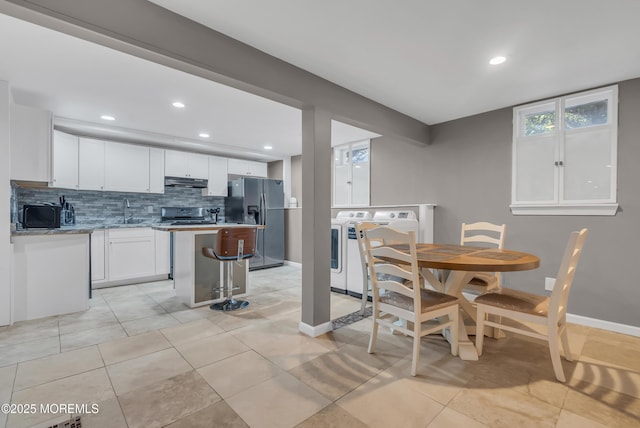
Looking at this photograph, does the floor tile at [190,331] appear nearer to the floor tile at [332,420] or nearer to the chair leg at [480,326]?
the floor tile at [332,420]

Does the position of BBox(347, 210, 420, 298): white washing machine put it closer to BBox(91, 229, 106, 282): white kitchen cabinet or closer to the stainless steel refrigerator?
the stainless steel refrigerator

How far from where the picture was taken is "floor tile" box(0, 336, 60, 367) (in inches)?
85.6

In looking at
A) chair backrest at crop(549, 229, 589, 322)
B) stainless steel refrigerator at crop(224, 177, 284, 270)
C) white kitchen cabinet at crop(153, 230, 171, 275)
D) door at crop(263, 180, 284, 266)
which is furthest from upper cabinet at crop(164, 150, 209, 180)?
chair backrest at crop(549, 229, 589, 322)

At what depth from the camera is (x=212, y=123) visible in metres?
4.13

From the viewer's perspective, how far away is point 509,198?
11.4 ft

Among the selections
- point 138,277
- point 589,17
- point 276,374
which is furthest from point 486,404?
point 138,277

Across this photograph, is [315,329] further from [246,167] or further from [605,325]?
[246,167]

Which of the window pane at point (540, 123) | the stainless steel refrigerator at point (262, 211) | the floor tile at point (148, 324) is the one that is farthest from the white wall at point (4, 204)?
the window pane at point (540, 123)

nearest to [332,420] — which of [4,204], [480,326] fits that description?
[480,326]

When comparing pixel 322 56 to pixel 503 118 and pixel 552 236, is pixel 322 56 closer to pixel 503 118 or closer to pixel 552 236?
pixel 503 118

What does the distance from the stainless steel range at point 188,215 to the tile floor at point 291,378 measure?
8.26 feet

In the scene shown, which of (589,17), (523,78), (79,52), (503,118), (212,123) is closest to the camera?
(589,17)

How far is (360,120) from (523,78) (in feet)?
5.09

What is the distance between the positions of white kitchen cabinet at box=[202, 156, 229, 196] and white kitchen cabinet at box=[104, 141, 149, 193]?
3.46 feet
